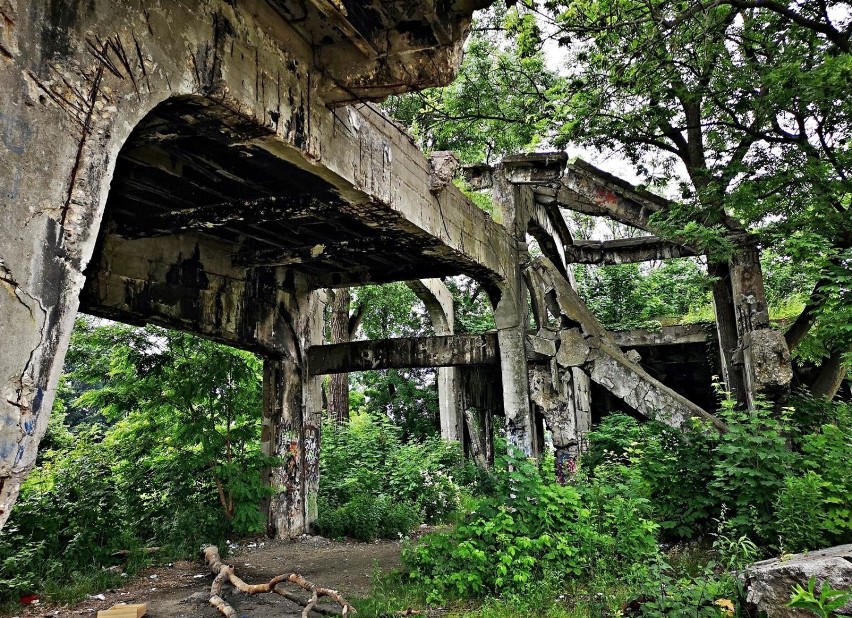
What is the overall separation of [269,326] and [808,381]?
886 cm

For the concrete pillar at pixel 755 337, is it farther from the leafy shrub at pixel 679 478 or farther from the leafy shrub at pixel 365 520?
the leafy shrub at pixel 365 520

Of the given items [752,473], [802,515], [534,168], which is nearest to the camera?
[802,515]

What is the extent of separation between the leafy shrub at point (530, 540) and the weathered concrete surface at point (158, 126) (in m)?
2.95

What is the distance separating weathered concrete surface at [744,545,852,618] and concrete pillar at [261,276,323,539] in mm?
6314

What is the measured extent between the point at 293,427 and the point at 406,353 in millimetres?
2078

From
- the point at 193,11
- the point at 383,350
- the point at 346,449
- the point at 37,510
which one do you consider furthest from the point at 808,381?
the point at 37,510

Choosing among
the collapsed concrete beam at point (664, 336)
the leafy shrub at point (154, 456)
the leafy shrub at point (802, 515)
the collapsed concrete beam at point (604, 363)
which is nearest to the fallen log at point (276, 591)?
the leafy shrub at point (154, 456)

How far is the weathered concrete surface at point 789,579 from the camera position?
3727 millimetres

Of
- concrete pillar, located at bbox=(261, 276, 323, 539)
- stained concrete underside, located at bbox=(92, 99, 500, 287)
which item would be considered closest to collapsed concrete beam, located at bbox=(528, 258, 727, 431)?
stained concrete underside, located at bbox=(92, 99, 500, 287)

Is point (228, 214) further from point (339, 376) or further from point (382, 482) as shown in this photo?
point (339, 376)

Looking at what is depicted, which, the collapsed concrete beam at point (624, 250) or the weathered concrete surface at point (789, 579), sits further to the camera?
the collapsed concrete beam at point (624, 250)

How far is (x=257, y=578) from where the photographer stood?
631 centimetres

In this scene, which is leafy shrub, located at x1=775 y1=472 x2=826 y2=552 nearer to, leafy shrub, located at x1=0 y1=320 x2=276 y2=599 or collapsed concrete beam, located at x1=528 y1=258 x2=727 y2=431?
collapsed concrete beam, located at x1=528 y1=258 x2=727 y2=431

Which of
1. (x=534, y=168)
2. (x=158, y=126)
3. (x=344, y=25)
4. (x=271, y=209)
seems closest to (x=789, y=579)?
(x=344, y=25)
